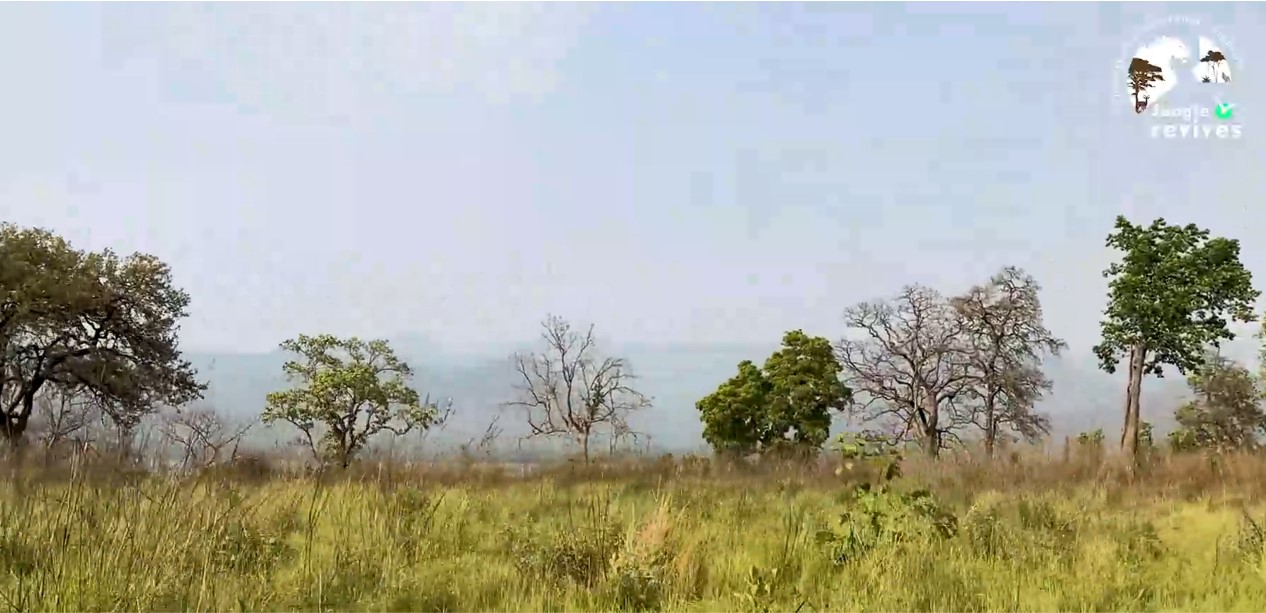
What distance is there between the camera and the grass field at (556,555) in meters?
4.11

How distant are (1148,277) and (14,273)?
32.4 metres

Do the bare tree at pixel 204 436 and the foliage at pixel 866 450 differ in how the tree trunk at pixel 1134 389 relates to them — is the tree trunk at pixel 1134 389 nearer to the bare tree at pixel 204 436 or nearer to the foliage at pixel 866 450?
the foliage at pixel 866 450

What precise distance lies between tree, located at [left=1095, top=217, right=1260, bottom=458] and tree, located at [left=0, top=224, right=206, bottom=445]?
88.9ft

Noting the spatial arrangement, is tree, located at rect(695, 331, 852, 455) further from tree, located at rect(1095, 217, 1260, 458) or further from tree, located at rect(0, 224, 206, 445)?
tree, located at rect(0, 224, 206, 445)

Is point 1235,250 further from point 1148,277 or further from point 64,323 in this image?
point 64,323

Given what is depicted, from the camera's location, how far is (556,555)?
196 inches

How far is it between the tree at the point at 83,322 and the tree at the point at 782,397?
20.4 m

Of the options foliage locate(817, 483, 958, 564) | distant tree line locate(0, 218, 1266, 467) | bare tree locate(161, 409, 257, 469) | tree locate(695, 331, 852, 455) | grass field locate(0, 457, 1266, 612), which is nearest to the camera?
grass field locate(0, 457, 1266, 612)

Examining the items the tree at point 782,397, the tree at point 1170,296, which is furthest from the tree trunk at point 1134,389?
the tree at point 782,397

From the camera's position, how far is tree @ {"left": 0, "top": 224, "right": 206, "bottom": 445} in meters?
20.9

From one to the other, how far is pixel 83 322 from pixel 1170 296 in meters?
31.6

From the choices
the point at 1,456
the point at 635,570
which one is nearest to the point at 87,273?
the point at 1,456

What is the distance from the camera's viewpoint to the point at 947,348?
34.2 metres

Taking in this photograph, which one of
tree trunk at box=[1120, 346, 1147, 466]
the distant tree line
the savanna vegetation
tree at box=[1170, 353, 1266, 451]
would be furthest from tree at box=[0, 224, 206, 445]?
tree at box=[1170, 353, 1266, 451]
